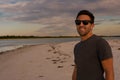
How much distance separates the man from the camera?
375 cm

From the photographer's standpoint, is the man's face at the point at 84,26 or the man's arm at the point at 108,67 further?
the man's face at the point at 84,26

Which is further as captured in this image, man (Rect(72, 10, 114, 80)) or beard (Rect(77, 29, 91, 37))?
beard (Rect(77, 29, 91, 37))

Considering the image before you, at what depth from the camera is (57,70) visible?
13734 mm

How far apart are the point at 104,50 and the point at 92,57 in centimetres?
26

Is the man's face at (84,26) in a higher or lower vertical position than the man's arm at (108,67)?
higher

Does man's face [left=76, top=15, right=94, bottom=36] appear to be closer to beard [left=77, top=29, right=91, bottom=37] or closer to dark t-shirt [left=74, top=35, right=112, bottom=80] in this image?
beard [left=77, top=29, right=91, bottom=37]

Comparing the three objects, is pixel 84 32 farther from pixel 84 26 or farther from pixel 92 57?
pixel 92 57

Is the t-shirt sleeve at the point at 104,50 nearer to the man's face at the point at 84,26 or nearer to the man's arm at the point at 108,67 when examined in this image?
the man's arm at the point at 108,67

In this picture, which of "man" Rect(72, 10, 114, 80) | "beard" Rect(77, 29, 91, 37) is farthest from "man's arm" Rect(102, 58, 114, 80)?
"beard" Rect(77, 29, 91, 37)

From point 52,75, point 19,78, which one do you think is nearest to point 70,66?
point 52,75

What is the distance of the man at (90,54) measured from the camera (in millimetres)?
3752

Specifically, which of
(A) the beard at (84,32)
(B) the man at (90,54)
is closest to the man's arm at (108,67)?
(B) the man at (90,54)

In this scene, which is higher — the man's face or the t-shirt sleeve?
the man's face

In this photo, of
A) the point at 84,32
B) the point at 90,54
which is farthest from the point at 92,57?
the point at 84,32
